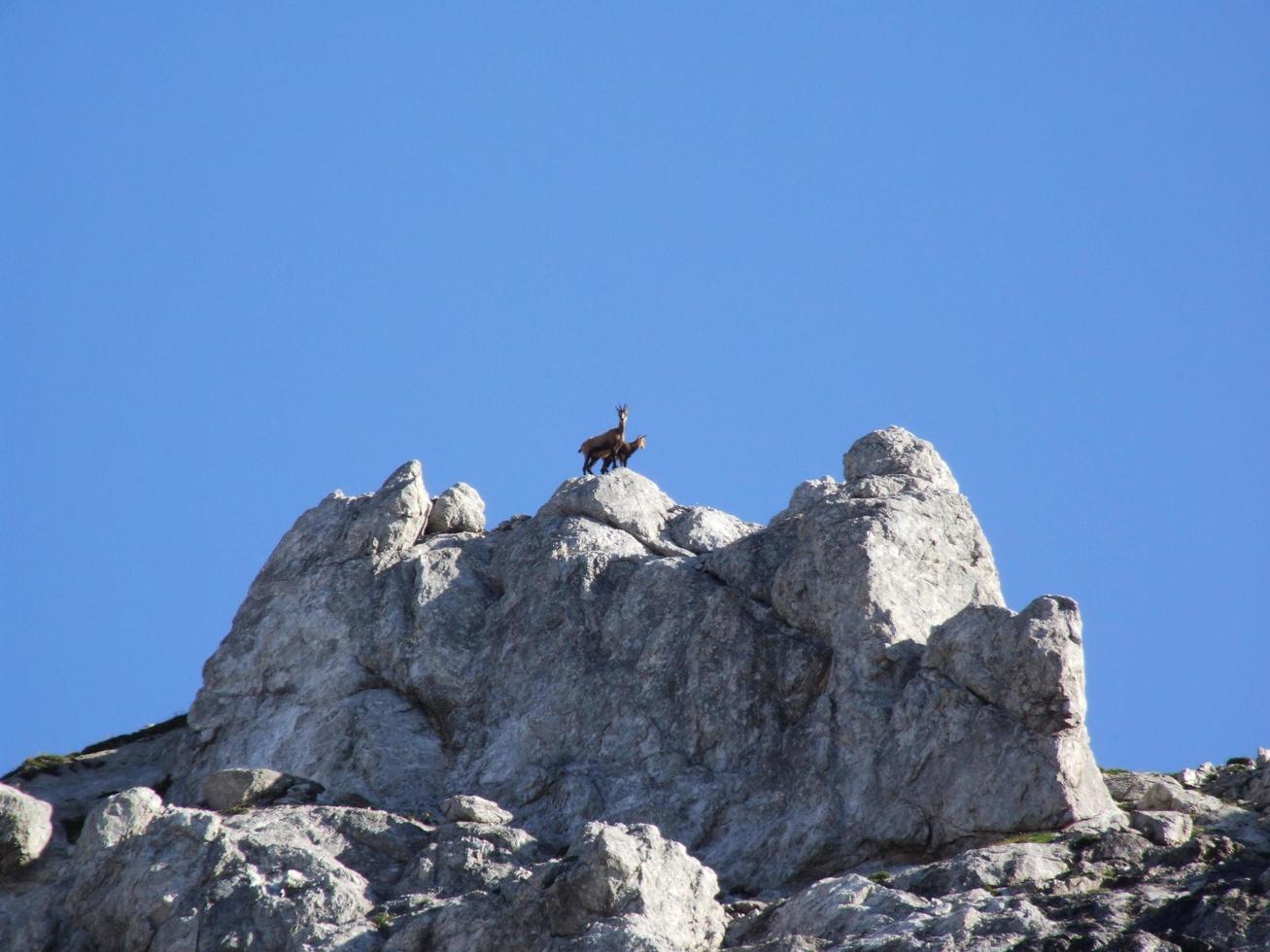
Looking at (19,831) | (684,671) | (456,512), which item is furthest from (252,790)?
(456,512)

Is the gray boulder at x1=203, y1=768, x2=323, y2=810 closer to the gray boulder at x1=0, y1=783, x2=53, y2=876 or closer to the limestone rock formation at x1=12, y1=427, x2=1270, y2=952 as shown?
the limestone rock formation at x1=12, y1=427, x2=1270, y2=952

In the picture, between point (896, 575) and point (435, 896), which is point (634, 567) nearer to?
point (896, 575)

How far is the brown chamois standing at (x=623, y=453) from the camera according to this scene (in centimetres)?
7212

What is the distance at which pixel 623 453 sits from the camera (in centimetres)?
7256

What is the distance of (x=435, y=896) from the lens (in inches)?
1805

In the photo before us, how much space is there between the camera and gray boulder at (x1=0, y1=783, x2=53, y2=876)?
2032 inches

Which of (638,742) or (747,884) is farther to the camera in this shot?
(638,742)

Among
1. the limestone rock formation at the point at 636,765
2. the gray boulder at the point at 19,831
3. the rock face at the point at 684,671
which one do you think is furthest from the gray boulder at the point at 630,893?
the gray boulder at the point at 19,831

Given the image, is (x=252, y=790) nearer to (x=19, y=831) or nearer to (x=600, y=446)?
(x=19, y=831)

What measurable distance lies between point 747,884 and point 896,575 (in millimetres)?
10807

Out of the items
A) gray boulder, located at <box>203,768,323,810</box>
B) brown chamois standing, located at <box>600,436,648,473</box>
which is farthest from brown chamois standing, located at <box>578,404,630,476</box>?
gray boulder, located at <box>203,768,323,810</box>

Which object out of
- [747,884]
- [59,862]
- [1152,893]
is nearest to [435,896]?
[747,884]

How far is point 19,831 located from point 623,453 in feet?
94.6

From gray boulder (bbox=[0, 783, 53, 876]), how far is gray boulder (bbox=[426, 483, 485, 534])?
1754 centimetres
